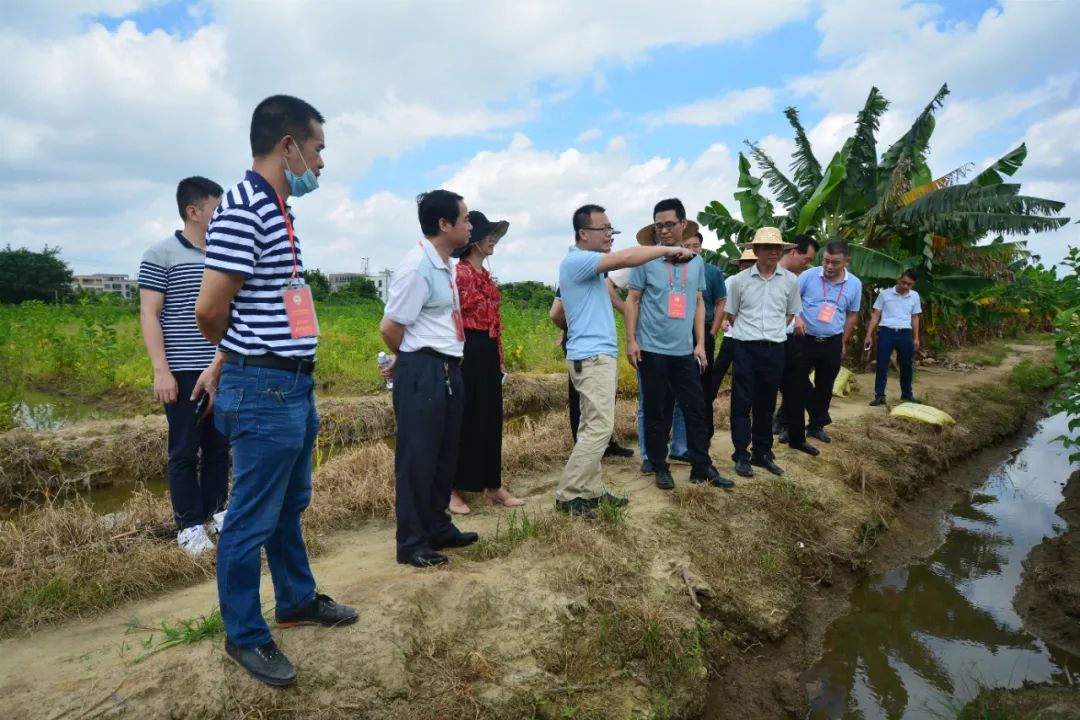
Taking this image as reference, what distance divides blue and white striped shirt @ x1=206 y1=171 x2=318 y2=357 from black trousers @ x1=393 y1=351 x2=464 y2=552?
0.93 meters

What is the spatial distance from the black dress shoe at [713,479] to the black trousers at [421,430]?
2040mm

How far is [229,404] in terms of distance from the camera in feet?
6.91

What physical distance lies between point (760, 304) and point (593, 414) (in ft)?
5.88

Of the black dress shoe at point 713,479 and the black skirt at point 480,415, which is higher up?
the black skirt at point 480,415

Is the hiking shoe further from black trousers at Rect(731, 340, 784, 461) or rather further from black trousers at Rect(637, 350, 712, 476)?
black trousers at Rect(731, 340, 784, 461)

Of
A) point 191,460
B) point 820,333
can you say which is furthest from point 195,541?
point 820,333

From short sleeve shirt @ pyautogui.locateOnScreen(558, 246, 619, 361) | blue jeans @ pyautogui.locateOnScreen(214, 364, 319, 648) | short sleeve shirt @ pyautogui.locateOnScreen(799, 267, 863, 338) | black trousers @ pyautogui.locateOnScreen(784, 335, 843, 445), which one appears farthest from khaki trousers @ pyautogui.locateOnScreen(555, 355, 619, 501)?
short sleeve shirt @ pyautogui.locateOnScreen(799, 267, 863, 338)

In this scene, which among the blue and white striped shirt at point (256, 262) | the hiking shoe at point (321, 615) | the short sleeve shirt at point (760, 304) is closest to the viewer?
the blue and white striped shirt at point (256, 262)

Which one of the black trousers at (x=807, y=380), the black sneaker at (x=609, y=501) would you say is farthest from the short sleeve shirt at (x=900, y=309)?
the black sneaker at (x=609, y=501)

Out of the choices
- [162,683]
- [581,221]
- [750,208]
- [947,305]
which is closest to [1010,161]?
[947,305]

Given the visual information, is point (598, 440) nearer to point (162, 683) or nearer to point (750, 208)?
point (162, 683)

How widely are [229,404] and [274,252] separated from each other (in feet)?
1.72

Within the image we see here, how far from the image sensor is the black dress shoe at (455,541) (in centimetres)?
351

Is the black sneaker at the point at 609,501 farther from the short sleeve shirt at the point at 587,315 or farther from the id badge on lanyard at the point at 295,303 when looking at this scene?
the id badge on lanyard at the point at 295,303
